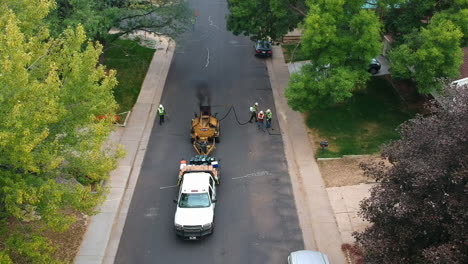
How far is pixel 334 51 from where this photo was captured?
976 inches

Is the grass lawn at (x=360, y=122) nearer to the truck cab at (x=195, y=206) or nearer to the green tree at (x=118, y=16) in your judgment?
the truck cab at (x=195, y=206)

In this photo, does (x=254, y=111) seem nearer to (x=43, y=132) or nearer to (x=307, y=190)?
(x=307, y=190)

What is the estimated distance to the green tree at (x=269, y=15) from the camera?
2898cm

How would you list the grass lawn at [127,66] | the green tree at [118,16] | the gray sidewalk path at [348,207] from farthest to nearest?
the grass lawn at [127,66] → the green tree at [118,16] → the gray sidewalk path at [348,207]

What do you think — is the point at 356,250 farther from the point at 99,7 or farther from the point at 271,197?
the point at 99,7

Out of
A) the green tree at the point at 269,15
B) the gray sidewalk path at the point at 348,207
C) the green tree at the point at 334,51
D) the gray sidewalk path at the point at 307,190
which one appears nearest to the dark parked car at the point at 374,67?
the green tree at the point at 269,15

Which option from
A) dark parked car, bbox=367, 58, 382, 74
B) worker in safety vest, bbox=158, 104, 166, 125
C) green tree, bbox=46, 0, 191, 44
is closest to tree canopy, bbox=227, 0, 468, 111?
dark parked car, bbox=367, 58, 382, 74

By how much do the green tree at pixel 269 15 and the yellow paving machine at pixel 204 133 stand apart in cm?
747

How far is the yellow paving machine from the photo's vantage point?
2538 cm

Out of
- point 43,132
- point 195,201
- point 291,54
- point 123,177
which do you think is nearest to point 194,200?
point 195,201

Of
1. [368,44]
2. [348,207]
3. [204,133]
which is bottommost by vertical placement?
[348,207]

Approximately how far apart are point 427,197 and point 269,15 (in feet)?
63.1

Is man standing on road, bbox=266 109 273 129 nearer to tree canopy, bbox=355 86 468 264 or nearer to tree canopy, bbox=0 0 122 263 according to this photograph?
tree canopy, bbox=0 0 122 263

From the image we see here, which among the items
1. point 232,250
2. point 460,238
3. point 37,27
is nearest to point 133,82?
point 37,27
